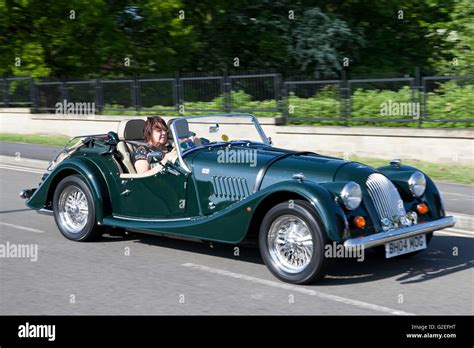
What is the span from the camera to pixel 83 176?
866cm

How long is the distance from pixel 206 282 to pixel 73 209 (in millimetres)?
2737

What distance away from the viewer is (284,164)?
730cm

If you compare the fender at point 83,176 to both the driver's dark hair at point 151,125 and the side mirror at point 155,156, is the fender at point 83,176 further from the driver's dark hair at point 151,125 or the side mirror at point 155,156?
the side mirror at point 155,156

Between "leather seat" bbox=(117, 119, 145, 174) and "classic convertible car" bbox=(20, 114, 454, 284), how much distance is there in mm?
12

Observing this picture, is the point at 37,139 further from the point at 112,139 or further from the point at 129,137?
the point at 129,137

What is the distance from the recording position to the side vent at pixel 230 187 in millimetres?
7374

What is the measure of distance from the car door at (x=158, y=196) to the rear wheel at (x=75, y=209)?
1.24 ft

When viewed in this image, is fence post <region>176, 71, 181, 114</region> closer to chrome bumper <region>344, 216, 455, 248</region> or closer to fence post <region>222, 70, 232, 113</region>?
fence post <region>222, 70, 232, 113</region>

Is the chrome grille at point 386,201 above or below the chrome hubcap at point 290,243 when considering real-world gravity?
above

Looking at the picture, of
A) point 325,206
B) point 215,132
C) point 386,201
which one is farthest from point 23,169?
point 325,206

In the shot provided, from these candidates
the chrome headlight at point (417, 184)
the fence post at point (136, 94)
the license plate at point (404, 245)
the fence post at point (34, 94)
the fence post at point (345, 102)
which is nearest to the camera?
the license plate at point (404, 245)

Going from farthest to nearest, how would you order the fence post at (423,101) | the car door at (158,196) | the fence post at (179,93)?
the fence post at (179,93)
the fence post at (423,101)
the car door at (158,196)

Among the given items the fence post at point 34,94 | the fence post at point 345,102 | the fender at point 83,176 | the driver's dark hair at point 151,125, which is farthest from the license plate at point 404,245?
the fence post at point 34,94
